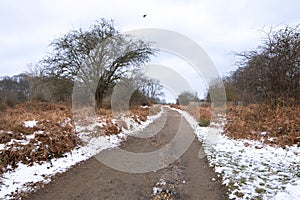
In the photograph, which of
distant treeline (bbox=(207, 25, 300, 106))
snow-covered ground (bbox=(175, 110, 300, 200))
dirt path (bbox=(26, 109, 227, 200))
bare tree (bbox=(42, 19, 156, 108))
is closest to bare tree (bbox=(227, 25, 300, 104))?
distant treeline (bbox=(207, 25, 300, 106))

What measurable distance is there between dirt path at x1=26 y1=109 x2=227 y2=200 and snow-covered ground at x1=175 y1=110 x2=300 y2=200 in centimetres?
36

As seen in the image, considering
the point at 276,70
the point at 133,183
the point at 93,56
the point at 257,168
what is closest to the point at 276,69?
the point at 276,70

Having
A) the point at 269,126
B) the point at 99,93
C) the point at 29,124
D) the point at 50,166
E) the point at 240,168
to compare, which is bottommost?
the point at 50,166

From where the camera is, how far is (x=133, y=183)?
18.0ft

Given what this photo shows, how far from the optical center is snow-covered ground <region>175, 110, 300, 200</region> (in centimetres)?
455

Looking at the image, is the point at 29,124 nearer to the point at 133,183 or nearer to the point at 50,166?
the point at 50,166

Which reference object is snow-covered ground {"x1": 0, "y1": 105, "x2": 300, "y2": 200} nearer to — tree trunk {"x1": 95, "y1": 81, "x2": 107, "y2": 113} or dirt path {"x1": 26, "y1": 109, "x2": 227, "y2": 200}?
dirt path {"x1": 26, "y1": 109, "x2": 227, "y2": 200}

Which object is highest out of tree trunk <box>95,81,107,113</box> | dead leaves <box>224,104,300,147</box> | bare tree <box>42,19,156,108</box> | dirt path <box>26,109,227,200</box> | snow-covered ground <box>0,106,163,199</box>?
bare tree <box>42,19,156,108</box>

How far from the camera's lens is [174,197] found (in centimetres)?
475

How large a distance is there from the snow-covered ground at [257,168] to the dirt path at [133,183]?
359mm

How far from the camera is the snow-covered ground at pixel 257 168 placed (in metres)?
4.55

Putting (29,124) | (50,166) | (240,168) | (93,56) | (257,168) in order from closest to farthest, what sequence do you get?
(257,168) → (240,168) → (50,166) → (29,124) → (93,56)

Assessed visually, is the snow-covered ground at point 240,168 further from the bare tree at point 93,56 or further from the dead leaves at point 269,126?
the bare tree at point 93,56

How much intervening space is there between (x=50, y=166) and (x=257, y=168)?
5.74m
